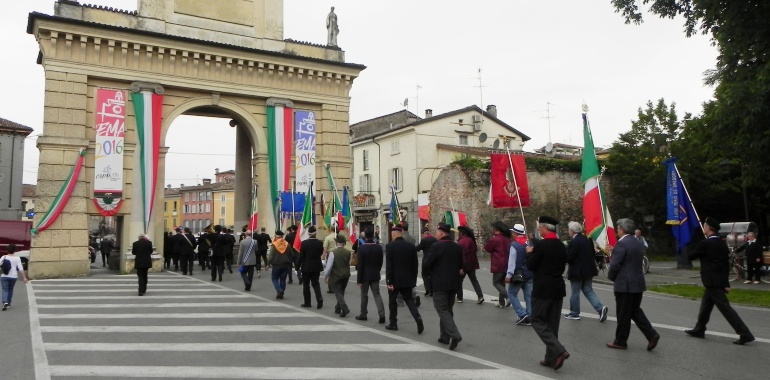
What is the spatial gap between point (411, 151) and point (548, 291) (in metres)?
37.2

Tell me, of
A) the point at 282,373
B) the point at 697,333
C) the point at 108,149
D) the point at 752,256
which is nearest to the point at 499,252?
the point at 697,333

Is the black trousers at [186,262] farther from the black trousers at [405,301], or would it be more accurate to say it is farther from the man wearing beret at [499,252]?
the black trousers at [405,301]

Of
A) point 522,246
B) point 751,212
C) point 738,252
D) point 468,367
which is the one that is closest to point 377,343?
point 468,367

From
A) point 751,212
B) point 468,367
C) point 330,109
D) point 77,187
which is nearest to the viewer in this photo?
point 468,367

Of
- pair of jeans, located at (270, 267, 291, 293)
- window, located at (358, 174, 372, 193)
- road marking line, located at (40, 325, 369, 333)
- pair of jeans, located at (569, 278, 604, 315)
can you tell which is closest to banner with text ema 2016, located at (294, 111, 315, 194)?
pair of jeans, located at (270, 267, 291, 293)

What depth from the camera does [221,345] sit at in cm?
845

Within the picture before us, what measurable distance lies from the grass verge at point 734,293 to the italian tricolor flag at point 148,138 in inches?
701

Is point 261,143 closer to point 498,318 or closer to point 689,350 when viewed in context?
point 498,318

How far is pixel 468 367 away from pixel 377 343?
1.92 metres

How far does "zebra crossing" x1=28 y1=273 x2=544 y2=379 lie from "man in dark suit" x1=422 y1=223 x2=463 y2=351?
43 cm

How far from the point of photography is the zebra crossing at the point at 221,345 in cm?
688

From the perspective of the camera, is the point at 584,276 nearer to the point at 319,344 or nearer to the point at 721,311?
the point at 721,311

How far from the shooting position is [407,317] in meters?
11.4

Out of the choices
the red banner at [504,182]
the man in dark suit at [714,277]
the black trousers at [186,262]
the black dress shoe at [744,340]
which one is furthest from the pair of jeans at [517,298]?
the black trousers at [186,262]
